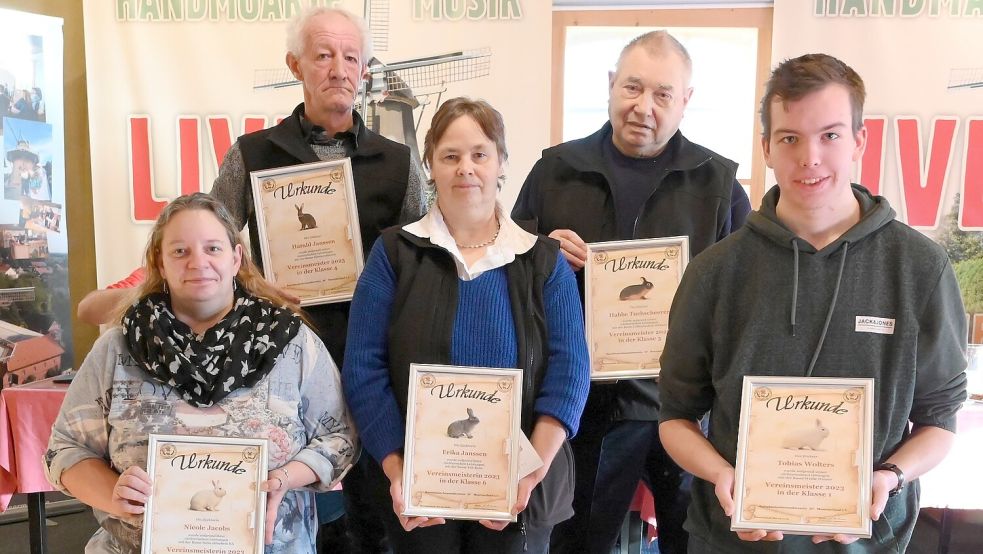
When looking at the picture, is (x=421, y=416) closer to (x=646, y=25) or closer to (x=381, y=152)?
(x=381, y=152)

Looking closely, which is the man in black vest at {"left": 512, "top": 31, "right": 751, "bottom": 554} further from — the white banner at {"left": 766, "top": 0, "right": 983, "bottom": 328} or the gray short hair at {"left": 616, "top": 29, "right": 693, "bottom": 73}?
the white banner at {"left": 766, "top": 0, "right": 983, "bottom": 328}

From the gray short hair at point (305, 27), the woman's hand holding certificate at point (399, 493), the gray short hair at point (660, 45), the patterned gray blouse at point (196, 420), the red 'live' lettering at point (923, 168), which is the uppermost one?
the gray short hair at point (305, 27)

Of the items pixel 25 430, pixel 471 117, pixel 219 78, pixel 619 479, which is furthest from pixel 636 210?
pixel 219 78

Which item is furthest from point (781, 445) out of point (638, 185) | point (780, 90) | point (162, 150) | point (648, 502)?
point (162, 150)

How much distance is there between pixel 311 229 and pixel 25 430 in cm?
177

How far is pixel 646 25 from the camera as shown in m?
4.21

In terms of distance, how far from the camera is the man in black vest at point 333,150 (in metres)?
2.26

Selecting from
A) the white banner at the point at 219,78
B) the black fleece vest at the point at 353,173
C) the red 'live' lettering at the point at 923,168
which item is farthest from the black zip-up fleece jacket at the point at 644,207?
the red 'live' lettering at the point at 923,168

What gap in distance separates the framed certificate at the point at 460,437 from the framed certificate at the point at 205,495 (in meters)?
0.36

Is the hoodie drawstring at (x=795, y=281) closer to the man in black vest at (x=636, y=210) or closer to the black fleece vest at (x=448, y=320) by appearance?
the black fleece vest at (x=448, y=320)

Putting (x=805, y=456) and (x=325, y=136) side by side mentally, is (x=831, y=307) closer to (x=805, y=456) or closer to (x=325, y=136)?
(x=805, y=456)

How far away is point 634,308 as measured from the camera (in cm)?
207

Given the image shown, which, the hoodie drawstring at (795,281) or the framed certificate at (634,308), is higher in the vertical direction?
the hoodie drawstring at (795,281)

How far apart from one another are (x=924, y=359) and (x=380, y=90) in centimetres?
343
